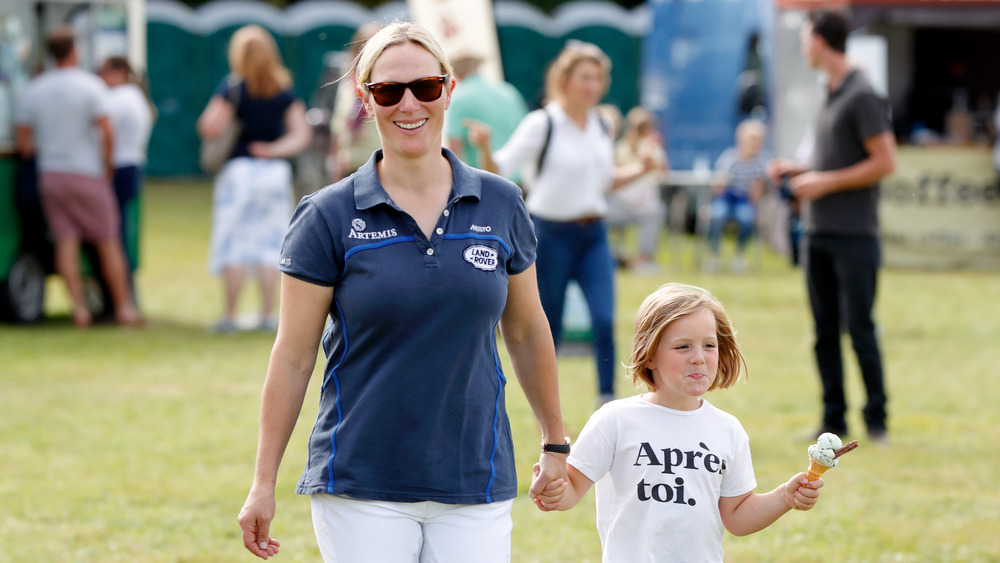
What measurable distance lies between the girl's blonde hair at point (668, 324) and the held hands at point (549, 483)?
300 millimetres

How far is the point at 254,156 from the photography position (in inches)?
402

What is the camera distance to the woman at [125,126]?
11.2 m

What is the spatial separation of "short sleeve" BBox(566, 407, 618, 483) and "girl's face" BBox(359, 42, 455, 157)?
752 mm

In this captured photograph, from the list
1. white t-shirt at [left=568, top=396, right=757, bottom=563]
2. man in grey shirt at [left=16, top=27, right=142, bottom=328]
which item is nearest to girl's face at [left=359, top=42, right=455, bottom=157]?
white t-shirt at [left=568, top=396, right=757, bottom=563]

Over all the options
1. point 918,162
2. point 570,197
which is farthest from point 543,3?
point 570,197

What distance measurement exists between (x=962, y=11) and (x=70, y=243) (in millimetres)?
11551

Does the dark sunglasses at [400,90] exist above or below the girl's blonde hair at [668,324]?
above

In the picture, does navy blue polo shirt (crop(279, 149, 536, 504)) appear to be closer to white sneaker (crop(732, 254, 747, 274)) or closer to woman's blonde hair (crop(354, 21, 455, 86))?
woman's blonde hair (crop(354, 21, 455, 86))

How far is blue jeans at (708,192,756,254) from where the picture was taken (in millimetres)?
15992

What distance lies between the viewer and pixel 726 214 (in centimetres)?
1599

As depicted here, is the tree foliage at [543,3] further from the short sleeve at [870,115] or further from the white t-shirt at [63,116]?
the short sleeve at [870,115]

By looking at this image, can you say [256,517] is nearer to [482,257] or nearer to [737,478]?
[482,257]

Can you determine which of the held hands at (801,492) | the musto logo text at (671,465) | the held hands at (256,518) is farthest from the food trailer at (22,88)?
the held hands at (801,492)

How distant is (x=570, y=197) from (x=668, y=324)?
154 inches
